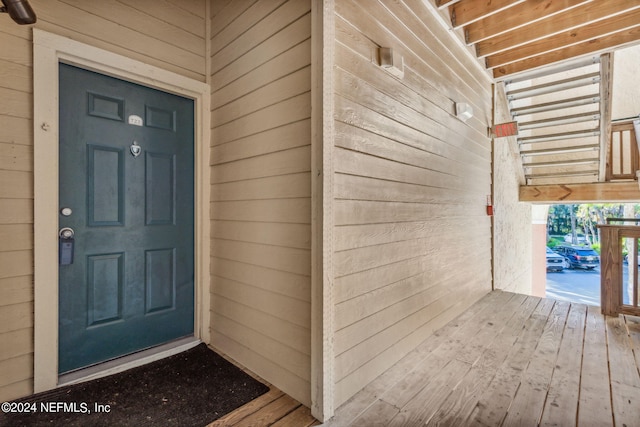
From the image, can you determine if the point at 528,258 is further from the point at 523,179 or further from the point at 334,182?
the point at 334,182

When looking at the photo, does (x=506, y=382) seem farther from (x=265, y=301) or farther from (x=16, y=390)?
(x=16, y=390)

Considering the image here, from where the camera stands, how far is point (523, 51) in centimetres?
329

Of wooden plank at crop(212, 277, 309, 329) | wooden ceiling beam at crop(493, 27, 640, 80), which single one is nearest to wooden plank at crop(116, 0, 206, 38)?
wooden plank at crop(212, 277, 309, 329)

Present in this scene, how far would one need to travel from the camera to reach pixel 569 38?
3.00 meters

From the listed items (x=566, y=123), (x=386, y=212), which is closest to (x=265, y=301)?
(x=386, y=212)

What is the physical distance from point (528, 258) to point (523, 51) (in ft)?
13.7

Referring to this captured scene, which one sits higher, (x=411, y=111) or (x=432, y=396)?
(x=411, y=111)

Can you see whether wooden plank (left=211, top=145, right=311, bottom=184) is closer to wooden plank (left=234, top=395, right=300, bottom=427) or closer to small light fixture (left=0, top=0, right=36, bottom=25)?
small light fixture (left=0, top=0, right=36, bottom=25)

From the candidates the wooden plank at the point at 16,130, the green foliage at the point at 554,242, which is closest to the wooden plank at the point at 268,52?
the wooden plank at the point at 16,130

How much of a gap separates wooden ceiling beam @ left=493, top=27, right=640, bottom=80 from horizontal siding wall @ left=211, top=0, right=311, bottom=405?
3189 millimetres

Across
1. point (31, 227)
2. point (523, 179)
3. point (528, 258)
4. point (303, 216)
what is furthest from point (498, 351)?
point (528, 258)

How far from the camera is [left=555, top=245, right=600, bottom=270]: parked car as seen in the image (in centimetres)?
1159

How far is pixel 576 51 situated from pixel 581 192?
237cm

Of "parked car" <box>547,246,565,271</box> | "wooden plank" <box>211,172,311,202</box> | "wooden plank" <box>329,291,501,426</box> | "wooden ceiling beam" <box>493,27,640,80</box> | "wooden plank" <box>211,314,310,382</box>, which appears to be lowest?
"parked car" <box>547,246,565,271</box>
